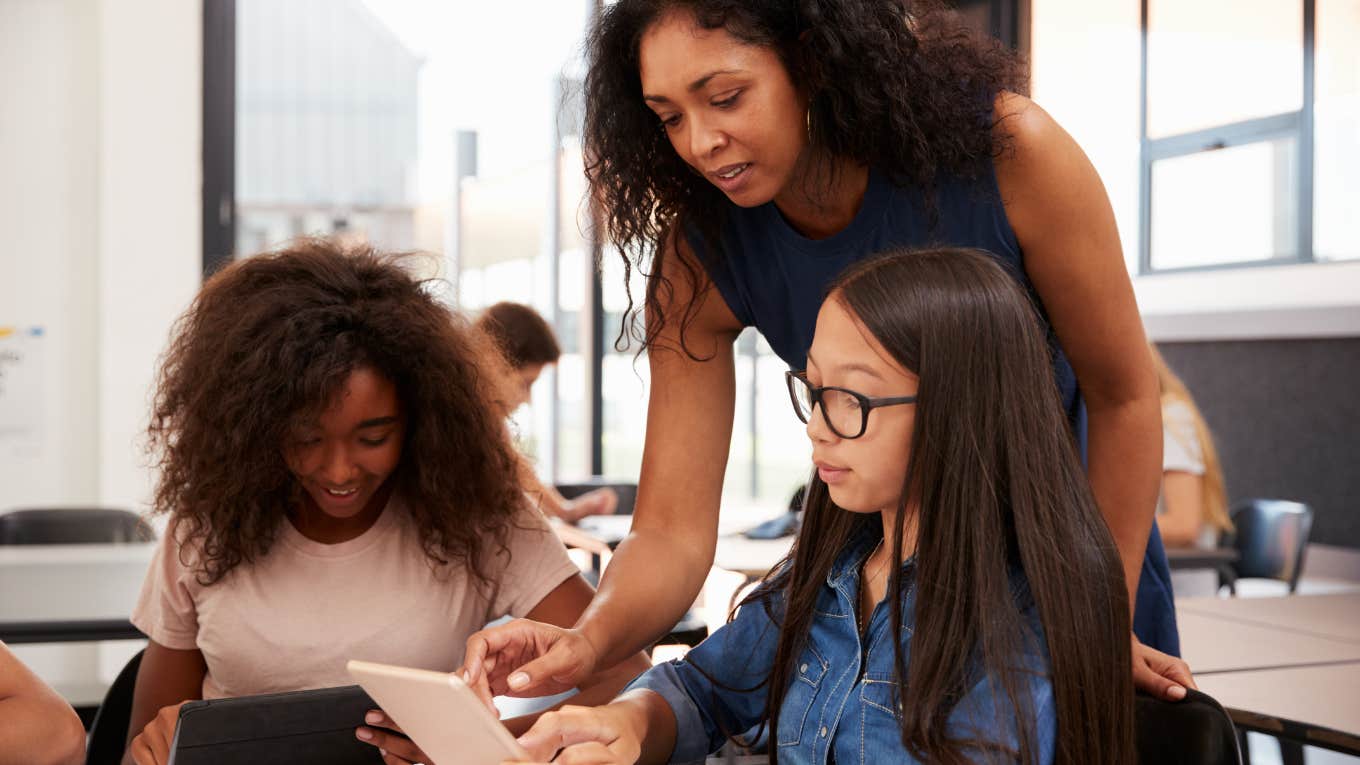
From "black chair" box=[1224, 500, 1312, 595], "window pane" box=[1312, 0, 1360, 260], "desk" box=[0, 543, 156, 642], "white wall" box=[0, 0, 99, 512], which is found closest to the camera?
"desk" box=[0, 543, 156, 642]

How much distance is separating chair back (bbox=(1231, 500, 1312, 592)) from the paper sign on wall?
3969mm

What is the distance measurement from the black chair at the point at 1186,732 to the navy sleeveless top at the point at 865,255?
0.31m

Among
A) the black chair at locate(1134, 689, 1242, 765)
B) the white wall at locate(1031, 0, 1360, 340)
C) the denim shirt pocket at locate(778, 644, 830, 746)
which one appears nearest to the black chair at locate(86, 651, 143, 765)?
the denim shirt pocket at locate(778, 644, 830, 746)

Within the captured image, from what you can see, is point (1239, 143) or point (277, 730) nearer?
point (277, 730)

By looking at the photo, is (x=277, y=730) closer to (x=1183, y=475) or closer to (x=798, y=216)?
(x=798, y=216)

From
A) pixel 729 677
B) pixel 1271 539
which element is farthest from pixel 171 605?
pixel 1271 539

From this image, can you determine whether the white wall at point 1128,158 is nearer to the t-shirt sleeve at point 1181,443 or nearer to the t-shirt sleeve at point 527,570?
the t-shirt sleeve at point 1181,443

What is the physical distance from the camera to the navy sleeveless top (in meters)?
1.35

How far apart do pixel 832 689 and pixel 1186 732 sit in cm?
34

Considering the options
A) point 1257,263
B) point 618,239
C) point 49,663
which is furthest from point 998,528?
point 1257,263

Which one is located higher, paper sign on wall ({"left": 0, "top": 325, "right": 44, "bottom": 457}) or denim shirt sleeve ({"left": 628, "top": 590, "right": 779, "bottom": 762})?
paper sign on wall ({"left": 0, "top": 325, "right": 44, "bottom": 457})

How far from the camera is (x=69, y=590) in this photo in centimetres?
254

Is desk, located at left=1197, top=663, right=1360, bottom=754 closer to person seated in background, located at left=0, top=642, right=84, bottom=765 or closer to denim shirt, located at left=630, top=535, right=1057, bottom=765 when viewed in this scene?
denim shirt, located at left=630, top=535, right=1057, bottom=765

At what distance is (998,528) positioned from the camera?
114 cm
